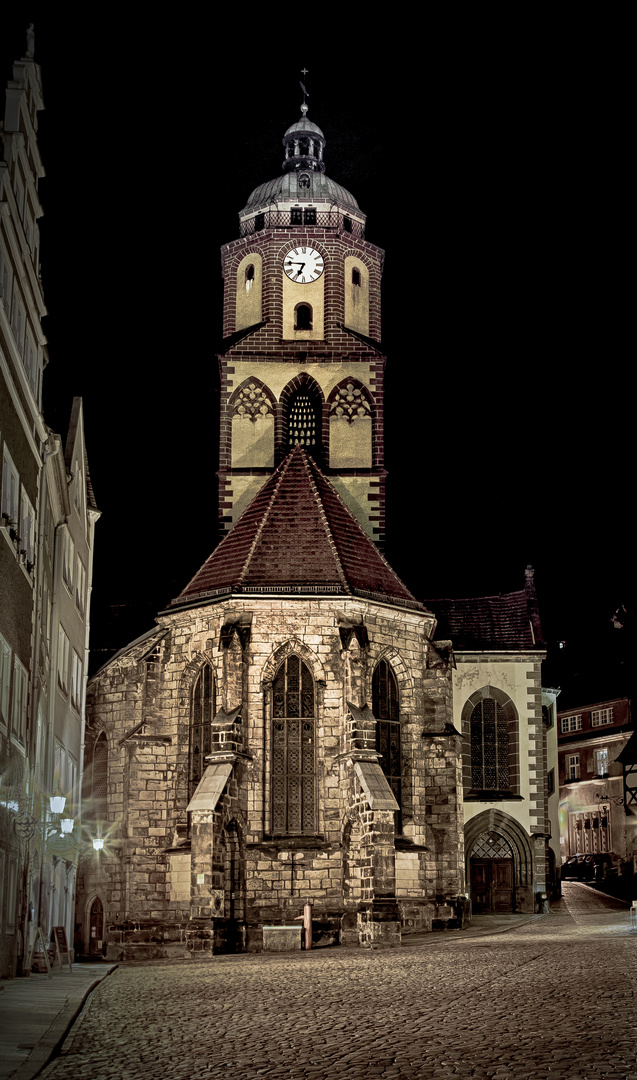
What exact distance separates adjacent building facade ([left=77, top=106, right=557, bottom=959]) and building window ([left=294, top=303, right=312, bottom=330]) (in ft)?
14.3

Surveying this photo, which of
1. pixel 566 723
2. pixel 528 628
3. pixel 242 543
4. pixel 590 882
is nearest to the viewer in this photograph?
pixel 242 543

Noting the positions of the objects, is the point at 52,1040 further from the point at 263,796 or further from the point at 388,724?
the point at 388,724

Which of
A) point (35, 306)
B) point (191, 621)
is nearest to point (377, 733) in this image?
point (191, 621)

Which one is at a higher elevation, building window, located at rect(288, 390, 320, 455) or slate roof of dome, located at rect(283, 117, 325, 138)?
slate roof of dome, located at rect(283, 117, 325, 138)

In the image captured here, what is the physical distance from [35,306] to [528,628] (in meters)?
23.0

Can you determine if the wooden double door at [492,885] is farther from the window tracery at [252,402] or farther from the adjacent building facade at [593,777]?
the adjacent building facade at [593,777]

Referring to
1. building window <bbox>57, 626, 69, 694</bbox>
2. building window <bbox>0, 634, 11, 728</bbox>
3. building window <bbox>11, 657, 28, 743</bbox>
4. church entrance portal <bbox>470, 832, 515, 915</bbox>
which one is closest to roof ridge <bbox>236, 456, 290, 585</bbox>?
building window <bbox>57, 626, 69, 694</bbox>

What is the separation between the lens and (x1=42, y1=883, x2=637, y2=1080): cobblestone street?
10547 mm

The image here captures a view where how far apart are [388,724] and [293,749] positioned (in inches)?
123

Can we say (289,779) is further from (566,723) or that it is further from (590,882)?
(566,723)

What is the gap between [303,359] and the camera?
4288cm

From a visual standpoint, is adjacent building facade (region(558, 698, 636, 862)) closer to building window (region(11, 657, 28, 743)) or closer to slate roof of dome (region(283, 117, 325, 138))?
slate roof of dome (region(283, 117, 325, 138))

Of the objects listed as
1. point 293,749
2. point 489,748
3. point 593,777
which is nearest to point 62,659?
point 293,749

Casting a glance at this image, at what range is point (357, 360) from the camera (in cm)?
4300
